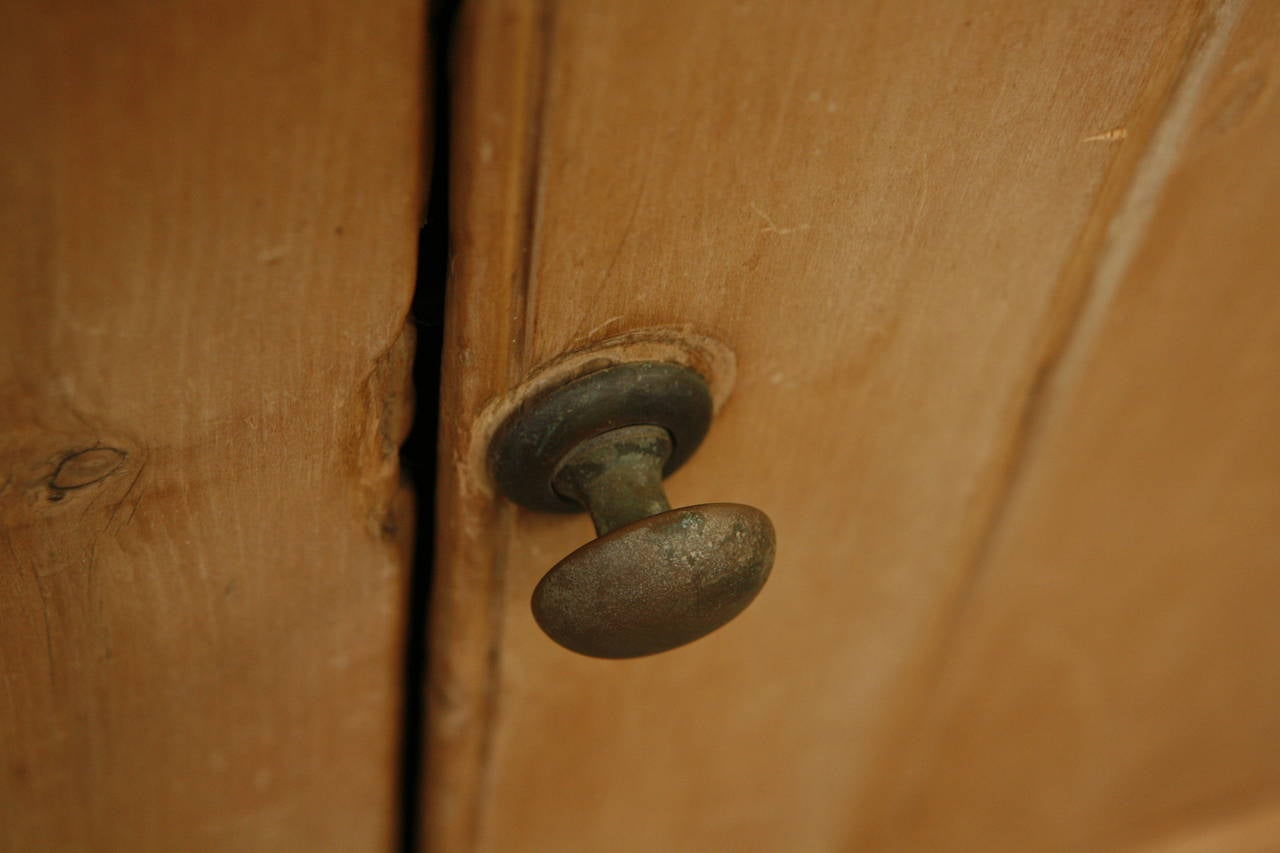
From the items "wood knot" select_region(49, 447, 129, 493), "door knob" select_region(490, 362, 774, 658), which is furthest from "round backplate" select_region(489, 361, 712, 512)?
"wood knot" select_region(49, 447, 129, 493)

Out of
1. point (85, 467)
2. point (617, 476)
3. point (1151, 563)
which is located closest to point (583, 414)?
point (617, 476)

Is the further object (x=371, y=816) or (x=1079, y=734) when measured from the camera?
(x=1079, y=734)

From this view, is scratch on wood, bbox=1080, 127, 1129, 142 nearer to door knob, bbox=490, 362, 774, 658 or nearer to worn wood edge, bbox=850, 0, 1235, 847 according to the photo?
worn wood edge, bbox=850, 0, 1235, 847

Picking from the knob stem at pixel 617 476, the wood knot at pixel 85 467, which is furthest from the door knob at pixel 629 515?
the wood knot at pixel 85 467

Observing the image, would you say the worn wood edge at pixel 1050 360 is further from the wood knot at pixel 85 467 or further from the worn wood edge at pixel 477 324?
the wood knot at pixel 85 467

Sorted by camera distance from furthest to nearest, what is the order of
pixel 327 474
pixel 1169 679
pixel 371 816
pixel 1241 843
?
pixel 1241 843, pixel 1169 679, pixel 371 816, pixel 327 474

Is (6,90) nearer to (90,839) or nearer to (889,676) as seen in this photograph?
(90,839)

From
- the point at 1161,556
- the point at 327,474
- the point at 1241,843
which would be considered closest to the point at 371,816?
the point at 327,474
